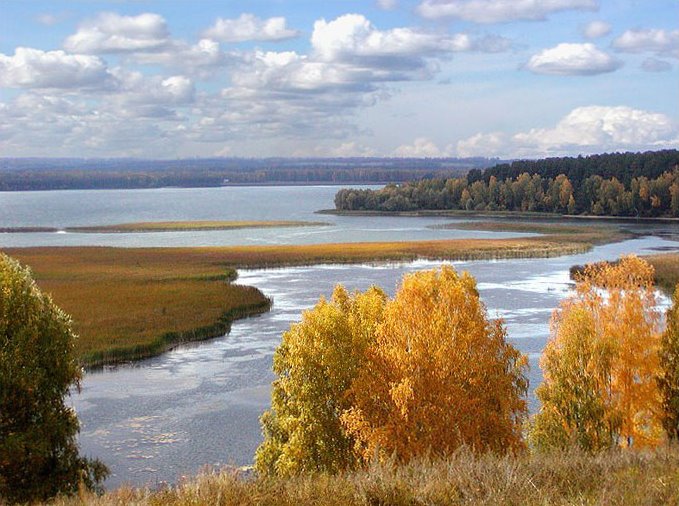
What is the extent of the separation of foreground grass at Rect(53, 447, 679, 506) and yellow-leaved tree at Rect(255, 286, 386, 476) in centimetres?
1414

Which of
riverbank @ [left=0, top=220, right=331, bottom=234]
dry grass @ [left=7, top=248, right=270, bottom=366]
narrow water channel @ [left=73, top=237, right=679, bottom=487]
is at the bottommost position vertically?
narrow water channel @ [left=73, top=237, right=679, bottom=487]

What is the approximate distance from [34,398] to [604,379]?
1957cm

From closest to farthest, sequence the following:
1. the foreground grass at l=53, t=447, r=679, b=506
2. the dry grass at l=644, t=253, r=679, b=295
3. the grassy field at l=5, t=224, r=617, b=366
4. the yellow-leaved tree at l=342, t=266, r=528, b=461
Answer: the foreground grass at l=53, t=447, r=679, b=506
the yellow-leaved tree at l=342, t=266, r=528, b=461
the grassy field at l=5, t=224, r=617, b=366
the dry grass at l=644, t=253, r=679, b=295

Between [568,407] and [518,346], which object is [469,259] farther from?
[568,407]

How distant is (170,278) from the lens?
7756cm

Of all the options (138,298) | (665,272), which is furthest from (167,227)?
(665,272)

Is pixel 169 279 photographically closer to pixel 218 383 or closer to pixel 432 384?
pixel 218 383

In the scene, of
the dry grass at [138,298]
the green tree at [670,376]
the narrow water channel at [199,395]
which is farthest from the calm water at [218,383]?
the green tree at [670,376]

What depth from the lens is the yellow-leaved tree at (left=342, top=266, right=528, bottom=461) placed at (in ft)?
82.2

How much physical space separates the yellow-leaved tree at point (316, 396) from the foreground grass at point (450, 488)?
14135mm

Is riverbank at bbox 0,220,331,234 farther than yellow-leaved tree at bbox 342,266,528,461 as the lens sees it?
Yes

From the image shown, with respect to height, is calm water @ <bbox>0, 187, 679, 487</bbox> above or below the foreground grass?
below

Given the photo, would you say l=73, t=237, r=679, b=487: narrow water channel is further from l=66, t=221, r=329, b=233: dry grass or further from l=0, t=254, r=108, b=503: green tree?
l=66, t=221, r=329, b=233: dry grass

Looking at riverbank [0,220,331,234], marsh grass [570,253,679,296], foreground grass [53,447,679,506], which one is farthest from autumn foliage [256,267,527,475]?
riverbank [0,220,331,234]
